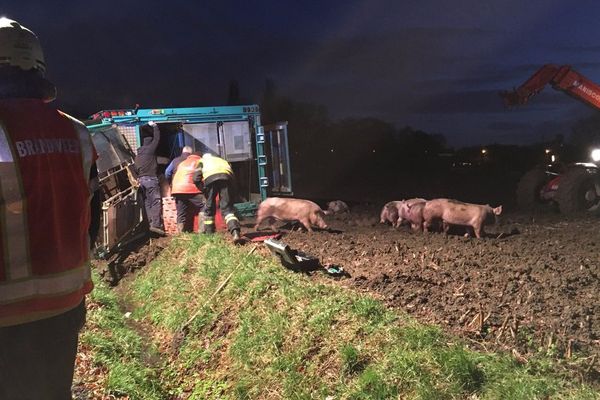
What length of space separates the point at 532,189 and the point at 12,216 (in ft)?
41.7

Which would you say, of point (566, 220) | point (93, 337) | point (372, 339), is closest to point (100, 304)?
point (93, 337)

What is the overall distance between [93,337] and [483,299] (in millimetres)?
3884

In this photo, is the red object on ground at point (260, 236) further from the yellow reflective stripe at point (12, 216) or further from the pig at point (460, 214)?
the yellow reflective stripe at point (12, 216)

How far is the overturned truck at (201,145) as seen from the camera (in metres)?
10.5

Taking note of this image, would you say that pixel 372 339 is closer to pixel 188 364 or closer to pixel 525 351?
pixel 525 351

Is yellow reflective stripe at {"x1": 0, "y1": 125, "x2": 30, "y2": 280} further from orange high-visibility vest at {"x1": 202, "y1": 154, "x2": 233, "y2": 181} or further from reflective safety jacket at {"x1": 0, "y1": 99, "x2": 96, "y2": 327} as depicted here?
orange high-visibility vest at {"x1": 202, "y1": 154, "x2": 233, "y2": 181}

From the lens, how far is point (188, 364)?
552 cm

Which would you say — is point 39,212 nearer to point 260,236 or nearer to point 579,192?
point 260,236

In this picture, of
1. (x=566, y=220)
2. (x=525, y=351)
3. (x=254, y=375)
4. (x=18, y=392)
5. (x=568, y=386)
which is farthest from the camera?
(x=566, y=220)

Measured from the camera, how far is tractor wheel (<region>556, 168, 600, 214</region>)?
11.4 meters

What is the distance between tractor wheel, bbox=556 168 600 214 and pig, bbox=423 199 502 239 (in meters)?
3.01

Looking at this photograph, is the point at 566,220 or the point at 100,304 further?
the point at 566,220

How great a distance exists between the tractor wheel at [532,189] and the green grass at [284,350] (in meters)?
8.26

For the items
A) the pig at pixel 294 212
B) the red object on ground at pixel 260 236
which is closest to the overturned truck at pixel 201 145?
the pig at pixel 294 212
